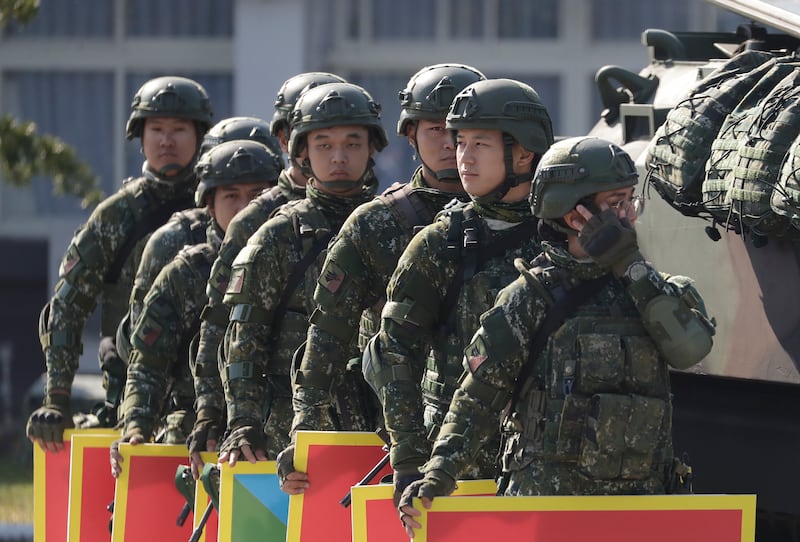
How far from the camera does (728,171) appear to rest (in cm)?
662

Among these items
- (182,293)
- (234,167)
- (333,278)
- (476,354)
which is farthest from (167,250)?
(476,354)

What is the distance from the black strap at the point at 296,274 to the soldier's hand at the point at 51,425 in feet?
6.57

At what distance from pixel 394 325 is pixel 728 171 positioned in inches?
54.8

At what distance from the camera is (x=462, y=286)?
19.7 ft

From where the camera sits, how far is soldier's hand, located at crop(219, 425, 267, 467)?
7.05m

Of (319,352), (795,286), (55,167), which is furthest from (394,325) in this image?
(55,167)

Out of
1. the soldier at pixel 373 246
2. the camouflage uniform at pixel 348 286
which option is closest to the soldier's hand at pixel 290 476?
the soldier at pixel 373 246

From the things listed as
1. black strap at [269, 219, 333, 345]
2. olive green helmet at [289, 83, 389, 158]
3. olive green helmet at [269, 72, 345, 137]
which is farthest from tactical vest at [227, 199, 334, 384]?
olive green helmet at [269, 72, 345, 137]

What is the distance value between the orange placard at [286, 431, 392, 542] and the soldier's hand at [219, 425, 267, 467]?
426 millimetres

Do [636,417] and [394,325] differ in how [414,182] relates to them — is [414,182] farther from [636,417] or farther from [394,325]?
[636,417]

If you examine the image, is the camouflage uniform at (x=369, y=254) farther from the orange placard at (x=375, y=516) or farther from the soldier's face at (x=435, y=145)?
the orange placard at (x=375, y=516)

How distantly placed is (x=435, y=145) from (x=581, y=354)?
1440 mm

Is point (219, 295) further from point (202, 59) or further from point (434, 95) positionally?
point (202, 59)

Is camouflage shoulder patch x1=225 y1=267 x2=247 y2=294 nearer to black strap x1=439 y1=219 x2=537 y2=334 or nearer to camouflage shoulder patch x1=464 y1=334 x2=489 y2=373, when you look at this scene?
black strap x1=439 y1=219 x2=537 y2=334
